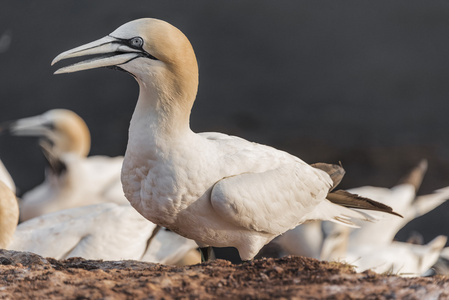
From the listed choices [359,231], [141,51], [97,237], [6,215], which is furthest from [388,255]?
[141,51]

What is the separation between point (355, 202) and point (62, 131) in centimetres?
452

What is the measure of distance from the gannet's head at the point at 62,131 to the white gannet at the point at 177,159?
4.41 meters

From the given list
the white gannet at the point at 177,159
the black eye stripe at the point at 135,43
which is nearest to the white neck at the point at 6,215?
the white gannet at the point at 177,159

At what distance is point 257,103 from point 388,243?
5.12 metres

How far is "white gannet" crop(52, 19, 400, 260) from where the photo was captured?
127 inches

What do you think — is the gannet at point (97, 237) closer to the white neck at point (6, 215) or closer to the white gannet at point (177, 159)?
the white neck at point (6, 215)

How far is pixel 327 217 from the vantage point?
4.13m

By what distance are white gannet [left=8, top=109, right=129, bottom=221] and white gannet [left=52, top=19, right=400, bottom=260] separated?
Answer: 3.39m

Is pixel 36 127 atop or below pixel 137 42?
atop

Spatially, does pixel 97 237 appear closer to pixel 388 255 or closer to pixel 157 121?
pixel 157 121

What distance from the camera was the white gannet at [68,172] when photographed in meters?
7.10

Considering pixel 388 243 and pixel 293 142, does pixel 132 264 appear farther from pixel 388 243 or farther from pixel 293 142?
pixel 293 142

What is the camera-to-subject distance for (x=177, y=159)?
329 cm

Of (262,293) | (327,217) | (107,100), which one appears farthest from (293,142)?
(262,293)
